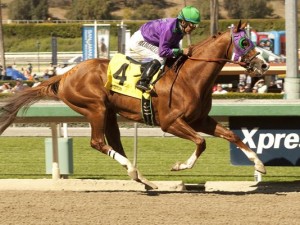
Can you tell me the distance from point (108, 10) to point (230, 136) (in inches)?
2319

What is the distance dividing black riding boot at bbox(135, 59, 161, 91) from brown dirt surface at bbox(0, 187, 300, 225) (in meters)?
0.98

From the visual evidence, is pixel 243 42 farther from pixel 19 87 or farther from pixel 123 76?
pixel 19 87

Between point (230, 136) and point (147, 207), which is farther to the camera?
point (230, 136)

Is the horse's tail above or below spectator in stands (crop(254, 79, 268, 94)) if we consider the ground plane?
above

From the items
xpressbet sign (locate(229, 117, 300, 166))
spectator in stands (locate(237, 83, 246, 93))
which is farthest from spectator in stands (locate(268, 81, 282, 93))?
xpressbet sign (locate(229, 117, 300, 166))

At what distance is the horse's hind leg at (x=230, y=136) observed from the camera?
25.9 feet

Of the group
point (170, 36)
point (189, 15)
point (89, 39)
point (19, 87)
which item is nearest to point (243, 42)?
point (189, 15)

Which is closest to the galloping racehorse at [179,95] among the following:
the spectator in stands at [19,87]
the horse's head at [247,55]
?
the horse's head at [247,55]

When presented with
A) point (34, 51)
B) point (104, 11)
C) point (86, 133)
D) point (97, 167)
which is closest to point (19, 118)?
point (97, 167)

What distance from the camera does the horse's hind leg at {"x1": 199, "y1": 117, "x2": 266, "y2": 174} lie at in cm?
788

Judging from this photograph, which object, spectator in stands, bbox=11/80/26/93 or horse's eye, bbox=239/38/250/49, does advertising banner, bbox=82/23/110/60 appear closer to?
spectator in stands, bbox=11/80/26/93

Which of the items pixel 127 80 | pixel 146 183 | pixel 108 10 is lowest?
pixel 108 10

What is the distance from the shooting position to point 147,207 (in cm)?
725

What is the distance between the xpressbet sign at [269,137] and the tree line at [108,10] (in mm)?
53006
